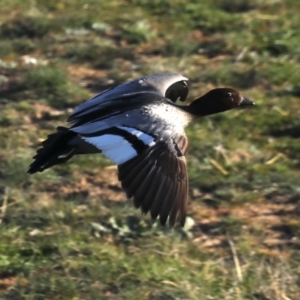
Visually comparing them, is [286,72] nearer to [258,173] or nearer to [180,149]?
[258,173]

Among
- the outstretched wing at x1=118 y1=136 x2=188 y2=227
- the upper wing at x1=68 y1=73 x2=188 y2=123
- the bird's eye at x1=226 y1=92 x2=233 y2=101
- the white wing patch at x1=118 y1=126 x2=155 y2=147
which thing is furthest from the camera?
the bird's eye at x1=226 y1=92 x2=233 y2=101

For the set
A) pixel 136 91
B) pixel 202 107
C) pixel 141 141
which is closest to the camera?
pixel 141 141

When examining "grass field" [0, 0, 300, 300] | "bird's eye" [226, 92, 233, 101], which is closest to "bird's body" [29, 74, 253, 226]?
"bird's eye" [226, 92, 233, 101]

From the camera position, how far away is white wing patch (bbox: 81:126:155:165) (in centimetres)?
484

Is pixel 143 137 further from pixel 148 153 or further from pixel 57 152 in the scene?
pixel 57 152

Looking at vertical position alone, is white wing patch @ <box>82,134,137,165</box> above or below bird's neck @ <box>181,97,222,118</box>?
above

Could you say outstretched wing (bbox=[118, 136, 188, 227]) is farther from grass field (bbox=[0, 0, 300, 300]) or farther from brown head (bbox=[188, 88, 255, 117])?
brown head (bbox=[188, 88, 255, 117])

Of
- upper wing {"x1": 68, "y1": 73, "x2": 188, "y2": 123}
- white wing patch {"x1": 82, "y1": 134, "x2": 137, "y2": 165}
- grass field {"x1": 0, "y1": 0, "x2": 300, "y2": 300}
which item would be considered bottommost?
grass field {"x1": 0, "y1": 0, "x2": 300, "y2": 300}

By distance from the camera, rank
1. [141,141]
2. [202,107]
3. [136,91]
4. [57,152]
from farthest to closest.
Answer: [202,107] < [136,91] < [57,152] < [141,141]

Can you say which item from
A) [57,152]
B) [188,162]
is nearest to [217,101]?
[188,162]

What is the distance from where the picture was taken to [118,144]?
4.91 metres

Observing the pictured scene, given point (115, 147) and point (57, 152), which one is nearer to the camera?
point (115, 147)

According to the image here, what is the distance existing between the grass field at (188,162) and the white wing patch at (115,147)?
836mm

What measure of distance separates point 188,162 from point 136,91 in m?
1.04
